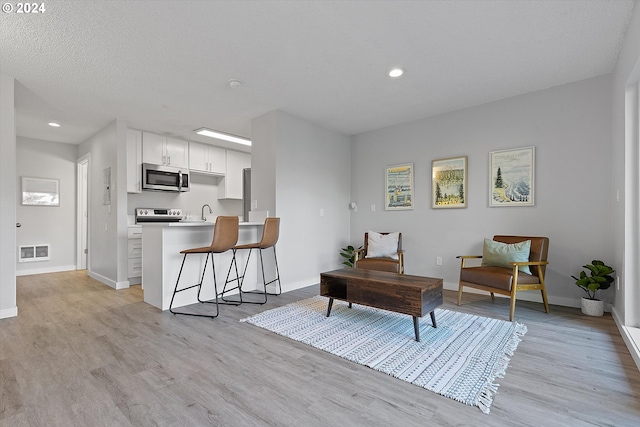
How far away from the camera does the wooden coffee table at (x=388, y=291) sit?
2498 millimetres

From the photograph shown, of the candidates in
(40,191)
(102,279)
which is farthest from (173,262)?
(40,191)

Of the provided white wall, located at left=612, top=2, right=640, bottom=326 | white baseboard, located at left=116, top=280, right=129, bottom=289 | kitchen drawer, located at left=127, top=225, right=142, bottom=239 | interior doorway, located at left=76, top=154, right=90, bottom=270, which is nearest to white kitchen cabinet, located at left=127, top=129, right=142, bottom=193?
kitchen drawer, located at left=127, top=225, right=142, bottom=239

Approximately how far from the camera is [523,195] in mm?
3738

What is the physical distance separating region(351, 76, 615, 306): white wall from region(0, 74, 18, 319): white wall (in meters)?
4.60

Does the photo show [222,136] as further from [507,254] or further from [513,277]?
[513,277]

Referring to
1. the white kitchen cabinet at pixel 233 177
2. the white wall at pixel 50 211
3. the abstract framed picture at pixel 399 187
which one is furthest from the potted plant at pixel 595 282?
the white wall at pixel 50 211

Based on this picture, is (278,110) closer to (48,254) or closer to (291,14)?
(291,14)

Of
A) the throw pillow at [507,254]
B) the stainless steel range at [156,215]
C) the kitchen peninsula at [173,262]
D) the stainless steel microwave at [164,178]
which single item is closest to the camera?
the throw pillow at [507,254]

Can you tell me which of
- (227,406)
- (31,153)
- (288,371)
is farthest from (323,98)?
(31,153)

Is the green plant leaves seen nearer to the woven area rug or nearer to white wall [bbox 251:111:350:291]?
the woven area rug

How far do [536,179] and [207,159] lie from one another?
528 centimetres

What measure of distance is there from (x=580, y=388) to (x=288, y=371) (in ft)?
5.70

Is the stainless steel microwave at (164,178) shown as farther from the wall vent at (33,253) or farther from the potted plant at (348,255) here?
the potted plant at (348,255)

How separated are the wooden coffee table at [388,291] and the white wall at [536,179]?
68.7 inches
